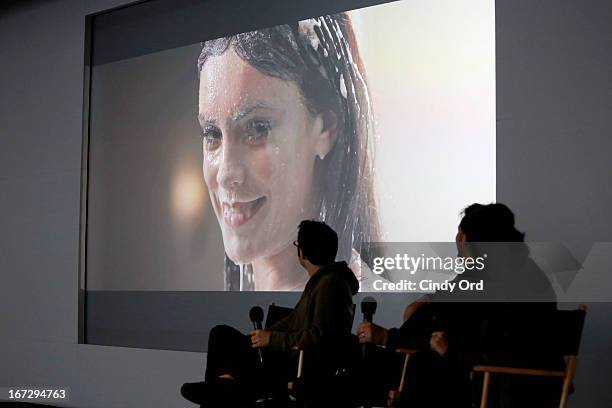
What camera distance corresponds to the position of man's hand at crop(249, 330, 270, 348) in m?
3.68

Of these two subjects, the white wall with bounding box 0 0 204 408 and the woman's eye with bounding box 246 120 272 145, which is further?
the white wall with bounding box 0 0 204 408

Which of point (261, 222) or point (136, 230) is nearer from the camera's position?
point (261, 222)

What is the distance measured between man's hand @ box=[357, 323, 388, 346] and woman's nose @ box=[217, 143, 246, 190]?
2.39 meters

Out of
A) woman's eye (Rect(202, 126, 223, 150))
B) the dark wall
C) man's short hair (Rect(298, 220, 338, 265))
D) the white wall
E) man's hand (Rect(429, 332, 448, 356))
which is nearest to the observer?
man's hand (Rect(429, 332, 448, 356))

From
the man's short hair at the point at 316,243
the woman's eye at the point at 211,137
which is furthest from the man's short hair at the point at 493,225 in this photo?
the woman's eye at the point at 211,137

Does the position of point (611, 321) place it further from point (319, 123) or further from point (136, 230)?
point (136, 230)

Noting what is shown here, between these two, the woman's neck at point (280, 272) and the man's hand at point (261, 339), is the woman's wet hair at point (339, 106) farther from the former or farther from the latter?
the man's hand at point (261, 339)

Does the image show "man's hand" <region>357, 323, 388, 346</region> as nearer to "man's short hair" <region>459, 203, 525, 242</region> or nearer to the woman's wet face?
"man's short hair" <region>459, 203, 525, 242</region>

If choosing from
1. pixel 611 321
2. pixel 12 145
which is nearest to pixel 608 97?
pixel 611 321

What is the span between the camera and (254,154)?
5516 mm

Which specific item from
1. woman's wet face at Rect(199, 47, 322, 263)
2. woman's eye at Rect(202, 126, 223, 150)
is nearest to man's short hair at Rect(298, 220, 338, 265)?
woman's wet face at Rect(199, 47, 322, 263)

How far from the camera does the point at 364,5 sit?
16.7ft

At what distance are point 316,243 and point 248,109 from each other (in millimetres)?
2031

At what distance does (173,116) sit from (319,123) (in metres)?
1.35
